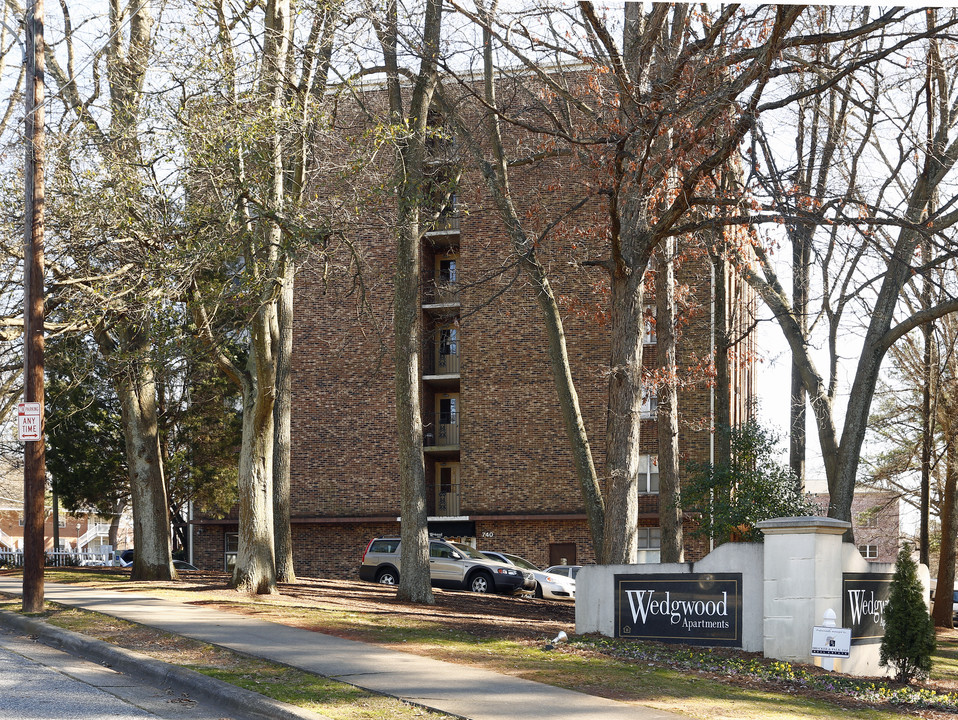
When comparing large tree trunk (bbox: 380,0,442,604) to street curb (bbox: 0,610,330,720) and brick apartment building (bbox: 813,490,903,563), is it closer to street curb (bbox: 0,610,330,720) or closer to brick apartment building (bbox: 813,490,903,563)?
street curb (bbox: 0,610,330,720)

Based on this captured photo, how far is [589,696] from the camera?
31.6 ft

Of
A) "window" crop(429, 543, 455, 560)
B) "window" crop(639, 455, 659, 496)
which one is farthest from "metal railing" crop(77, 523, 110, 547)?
"window" crop(429, 543, 455, 560)

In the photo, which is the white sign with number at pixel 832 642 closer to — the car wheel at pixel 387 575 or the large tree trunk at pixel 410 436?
the large tree trunk at pixel 410 436

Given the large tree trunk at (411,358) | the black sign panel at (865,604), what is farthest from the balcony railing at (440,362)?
the black sign panel at (865,604)

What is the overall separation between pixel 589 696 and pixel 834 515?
11174mm

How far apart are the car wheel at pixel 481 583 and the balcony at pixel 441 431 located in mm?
10310

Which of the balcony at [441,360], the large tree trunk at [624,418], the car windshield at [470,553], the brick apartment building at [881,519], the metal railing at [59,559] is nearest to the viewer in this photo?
the large tree trunk at [624,418]

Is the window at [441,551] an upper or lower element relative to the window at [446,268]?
lower

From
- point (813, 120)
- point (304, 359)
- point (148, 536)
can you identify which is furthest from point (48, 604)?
point (304, 359)

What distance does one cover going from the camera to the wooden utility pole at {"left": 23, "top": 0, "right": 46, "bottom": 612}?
1445cm

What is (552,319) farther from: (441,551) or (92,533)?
(92,533)

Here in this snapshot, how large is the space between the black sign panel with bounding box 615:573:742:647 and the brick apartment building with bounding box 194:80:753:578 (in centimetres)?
1894

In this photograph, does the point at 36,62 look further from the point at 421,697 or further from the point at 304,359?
the point at 304,359

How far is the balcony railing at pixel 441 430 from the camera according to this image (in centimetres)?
3831
